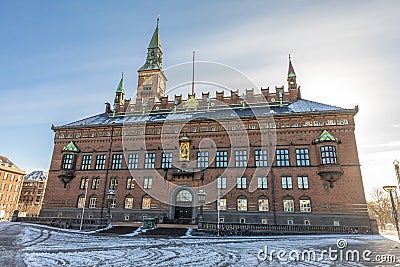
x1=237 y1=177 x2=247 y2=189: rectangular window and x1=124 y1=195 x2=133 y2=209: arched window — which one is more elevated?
x1=237 y1=177 x2=247 y2=189: rectangular window

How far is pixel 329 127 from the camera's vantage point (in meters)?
33.9

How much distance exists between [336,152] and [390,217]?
45.5 metres

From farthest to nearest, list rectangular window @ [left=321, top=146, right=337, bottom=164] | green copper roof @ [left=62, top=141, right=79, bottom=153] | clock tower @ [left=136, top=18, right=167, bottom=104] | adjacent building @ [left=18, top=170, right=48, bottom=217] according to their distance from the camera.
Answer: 1. adjacent building @ [left=18, top=170, right=48, bottom=217]
2. clock tower @ [left=136, top=18, right=167, bottom=104]
3. green copper roof @ [left=62, top=141, right=79, bottom=153]
4. rectangular window @ [left=321, top=146, right=337, bottom=164]

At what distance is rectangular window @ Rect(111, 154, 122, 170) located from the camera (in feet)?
130

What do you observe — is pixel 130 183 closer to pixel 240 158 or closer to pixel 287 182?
pixel 240 158

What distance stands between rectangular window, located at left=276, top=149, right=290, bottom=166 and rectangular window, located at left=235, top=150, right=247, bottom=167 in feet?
14.1

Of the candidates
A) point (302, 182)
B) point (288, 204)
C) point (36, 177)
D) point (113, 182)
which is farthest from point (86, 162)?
point (36, 177)

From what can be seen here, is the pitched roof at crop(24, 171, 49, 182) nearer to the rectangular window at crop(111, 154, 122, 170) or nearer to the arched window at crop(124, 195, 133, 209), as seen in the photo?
the rectangular window at crop(111, 154, 122, 170)

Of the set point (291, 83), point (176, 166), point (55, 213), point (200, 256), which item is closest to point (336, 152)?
point (291, 83)

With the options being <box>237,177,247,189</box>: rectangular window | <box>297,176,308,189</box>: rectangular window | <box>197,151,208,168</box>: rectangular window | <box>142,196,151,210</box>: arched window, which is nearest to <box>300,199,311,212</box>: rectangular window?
<box>297,176,308,189</box>: rectangular window

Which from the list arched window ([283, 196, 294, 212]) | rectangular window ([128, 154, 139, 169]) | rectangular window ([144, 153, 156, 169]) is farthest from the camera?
rectangular window ([128, 154, 139, 169])

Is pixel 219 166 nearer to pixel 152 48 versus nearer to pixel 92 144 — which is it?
pixel 92 144

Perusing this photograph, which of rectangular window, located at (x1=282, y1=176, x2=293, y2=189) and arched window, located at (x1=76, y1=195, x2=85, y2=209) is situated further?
arched window, located at (x1=76, y1=195, x2=85, y2=209)

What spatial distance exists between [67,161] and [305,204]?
3534cm
